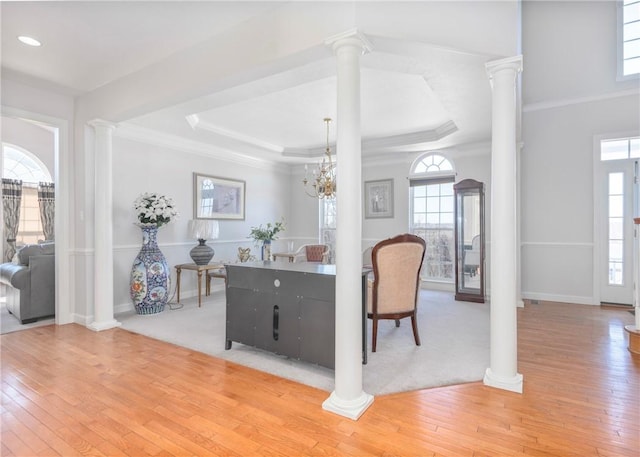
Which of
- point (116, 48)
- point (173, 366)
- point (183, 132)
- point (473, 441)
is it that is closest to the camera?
point (473, 441)

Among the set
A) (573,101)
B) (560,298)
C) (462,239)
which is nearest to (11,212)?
(462,239)

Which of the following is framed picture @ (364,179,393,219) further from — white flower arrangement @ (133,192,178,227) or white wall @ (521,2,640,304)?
white flower arrangement @ (133,192,178,227)

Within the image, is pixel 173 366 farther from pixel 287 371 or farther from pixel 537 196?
pixel 537 196

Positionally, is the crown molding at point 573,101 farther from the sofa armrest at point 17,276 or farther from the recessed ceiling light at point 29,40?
the sofa armrest at point 17,276

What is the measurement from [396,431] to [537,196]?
4.85 metres

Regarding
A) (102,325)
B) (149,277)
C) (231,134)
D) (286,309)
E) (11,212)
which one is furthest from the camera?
(11,212)

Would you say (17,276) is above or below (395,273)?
below

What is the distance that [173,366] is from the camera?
278 cm

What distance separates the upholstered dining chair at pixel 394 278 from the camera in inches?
123

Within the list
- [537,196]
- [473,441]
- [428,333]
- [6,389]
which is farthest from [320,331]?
[537,196]

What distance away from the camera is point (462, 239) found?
17.4 feet

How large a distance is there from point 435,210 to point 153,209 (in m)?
4.70

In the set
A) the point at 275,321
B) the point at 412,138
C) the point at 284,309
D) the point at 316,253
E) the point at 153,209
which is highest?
the point at 412,138

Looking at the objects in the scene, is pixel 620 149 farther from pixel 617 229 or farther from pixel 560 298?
pixel 560 298
